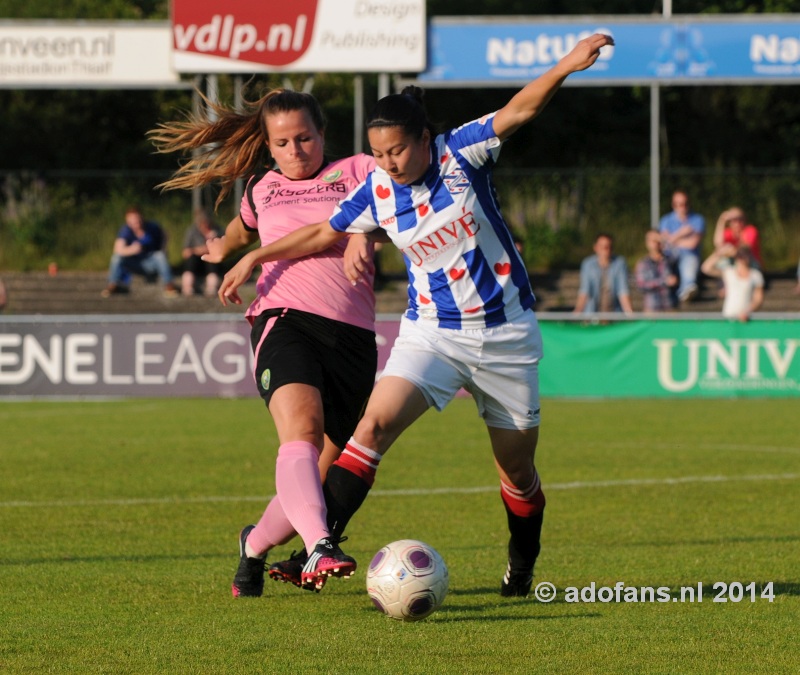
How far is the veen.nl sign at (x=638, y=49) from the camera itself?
24125 mm

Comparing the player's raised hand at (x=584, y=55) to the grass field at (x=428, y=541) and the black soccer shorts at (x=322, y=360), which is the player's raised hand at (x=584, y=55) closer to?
the black soccer shorts at (x=322, y=360)

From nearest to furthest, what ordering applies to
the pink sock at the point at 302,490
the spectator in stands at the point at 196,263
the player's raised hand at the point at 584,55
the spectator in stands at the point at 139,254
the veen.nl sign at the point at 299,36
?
the player's raised hand at the point at 584,55, the pink sock at the point at 302,490, the spectator in stands at the point at 196,263, the spectator in stands at the point at 139,254, the veen.nl sign at the point at 299,36

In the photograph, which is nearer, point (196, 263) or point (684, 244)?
point (684, 244)

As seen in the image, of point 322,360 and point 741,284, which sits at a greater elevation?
point 741,284

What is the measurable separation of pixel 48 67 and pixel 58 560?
19.0 m

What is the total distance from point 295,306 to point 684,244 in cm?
1655

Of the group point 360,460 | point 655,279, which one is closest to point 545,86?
point 360,460

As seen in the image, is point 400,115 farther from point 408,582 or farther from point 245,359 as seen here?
point 245,359

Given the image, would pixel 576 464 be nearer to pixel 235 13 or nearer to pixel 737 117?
pixel 235 13

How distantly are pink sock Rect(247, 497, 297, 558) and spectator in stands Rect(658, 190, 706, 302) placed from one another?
16.5 meters

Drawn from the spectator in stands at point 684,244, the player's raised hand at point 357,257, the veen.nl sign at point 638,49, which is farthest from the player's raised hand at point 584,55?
the veen.nl sign at point 638,49

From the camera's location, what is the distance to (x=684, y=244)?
22000mm

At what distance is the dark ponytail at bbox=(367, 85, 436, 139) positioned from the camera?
18.2ft

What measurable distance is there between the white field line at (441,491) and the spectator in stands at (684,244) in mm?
11488
